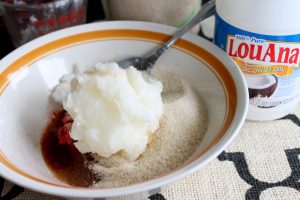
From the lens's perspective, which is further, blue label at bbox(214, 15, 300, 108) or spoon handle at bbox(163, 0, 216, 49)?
spoon handle at bbox(163, 0, 216, 49)

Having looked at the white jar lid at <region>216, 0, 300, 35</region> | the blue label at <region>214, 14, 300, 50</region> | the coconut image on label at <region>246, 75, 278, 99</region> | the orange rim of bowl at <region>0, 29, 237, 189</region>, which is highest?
the white jar lid at <region>216, 0, 300, 35</region>

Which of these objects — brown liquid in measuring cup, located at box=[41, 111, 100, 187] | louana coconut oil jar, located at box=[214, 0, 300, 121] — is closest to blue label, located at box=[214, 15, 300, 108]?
louana coconut oil jar, located at box=[214, 0, 300, 121]

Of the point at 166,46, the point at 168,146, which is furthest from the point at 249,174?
the point at 166,46

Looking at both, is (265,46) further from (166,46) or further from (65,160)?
(65,160)

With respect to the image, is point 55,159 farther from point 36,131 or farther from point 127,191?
point 127,191

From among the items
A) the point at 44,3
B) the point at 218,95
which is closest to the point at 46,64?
the point at 44,3

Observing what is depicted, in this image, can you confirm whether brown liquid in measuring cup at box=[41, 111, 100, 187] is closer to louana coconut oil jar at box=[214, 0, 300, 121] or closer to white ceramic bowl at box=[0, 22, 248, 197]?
white ceramic bowl at box=[0, 22, 248, 197]

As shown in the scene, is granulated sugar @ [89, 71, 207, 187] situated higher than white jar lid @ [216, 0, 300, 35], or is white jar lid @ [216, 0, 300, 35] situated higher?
white jar lid @ [216, 0, 300, 35]
